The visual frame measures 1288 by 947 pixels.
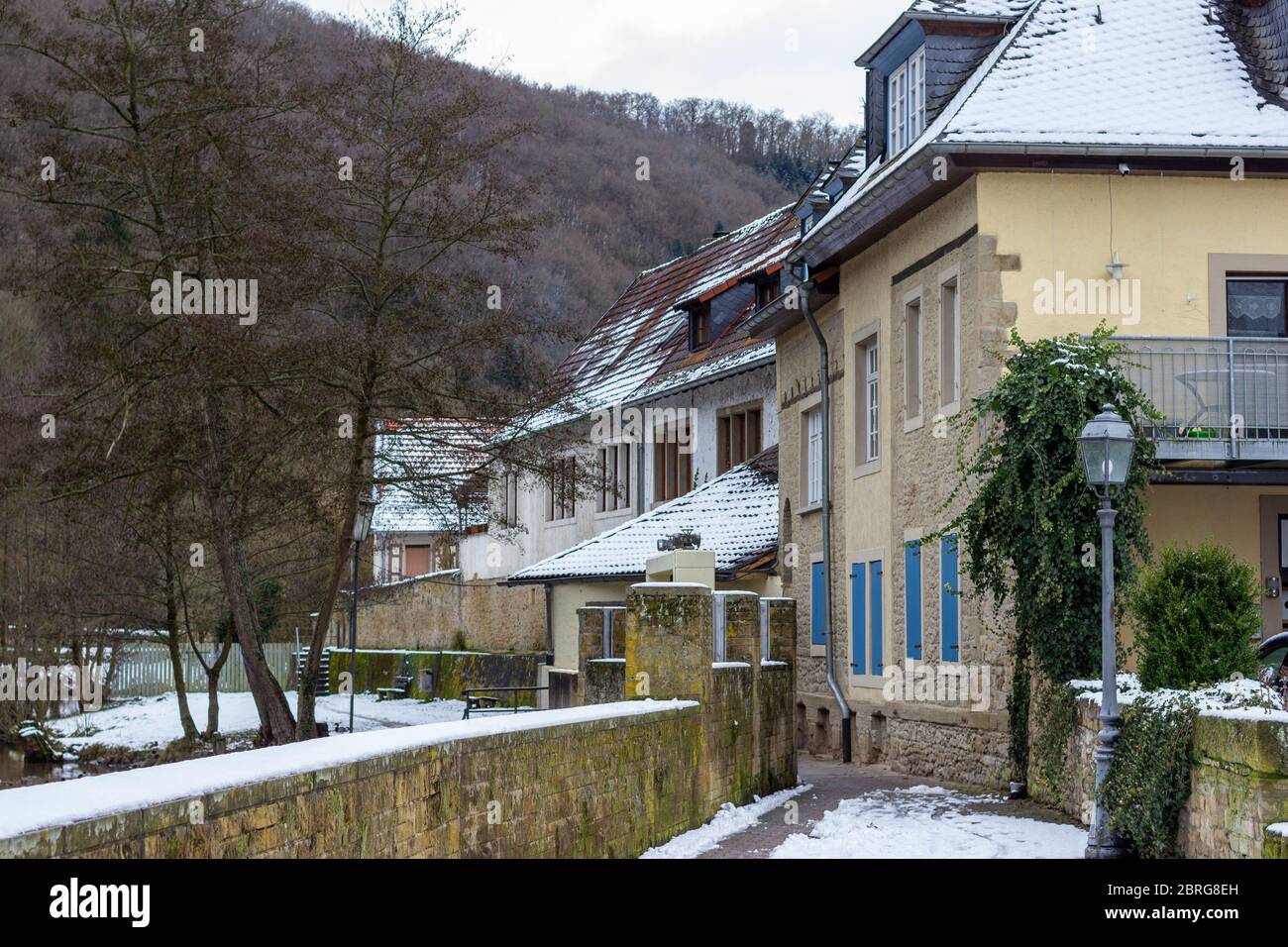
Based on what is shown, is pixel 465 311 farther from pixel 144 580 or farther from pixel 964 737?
pixel 144 580

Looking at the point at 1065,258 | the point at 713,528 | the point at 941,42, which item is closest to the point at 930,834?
the point at 1065,258

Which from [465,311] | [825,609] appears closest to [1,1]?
[465,311]

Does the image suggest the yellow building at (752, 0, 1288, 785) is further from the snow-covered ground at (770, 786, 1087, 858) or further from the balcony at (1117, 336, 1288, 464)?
the snow-covered ground at (770, 786, 1087, 858)

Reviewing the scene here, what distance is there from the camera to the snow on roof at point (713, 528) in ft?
98.9

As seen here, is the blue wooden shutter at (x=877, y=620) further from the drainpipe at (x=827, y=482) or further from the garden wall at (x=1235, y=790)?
the garden wall at (x=1235, y=790)

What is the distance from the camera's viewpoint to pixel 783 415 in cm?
2838

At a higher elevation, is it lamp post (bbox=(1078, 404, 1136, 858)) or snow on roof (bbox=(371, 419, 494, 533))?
snow on roof (bbox=(371, 419, 494, 533))

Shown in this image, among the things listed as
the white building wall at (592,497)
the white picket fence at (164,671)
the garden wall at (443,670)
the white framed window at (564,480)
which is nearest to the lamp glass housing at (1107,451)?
the white framed window at (564,480)

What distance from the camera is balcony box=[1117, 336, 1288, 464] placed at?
1792 centimetres

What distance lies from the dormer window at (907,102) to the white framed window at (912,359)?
210 centimetres

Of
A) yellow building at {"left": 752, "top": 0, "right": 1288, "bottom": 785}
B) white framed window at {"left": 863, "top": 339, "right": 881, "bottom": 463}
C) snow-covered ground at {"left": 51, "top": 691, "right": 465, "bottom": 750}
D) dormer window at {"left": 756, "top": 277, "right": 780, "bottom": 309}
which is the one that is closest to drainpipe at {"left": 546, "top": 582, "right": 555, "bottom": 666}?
snow-covered ground at {"left": 51, "top": 691, "right": 465, "bottom": 750}

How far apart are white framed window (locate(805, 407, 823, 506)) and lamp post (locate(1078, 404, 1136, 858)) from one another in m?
13.1

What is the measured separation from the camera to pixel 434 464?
84.7ft
